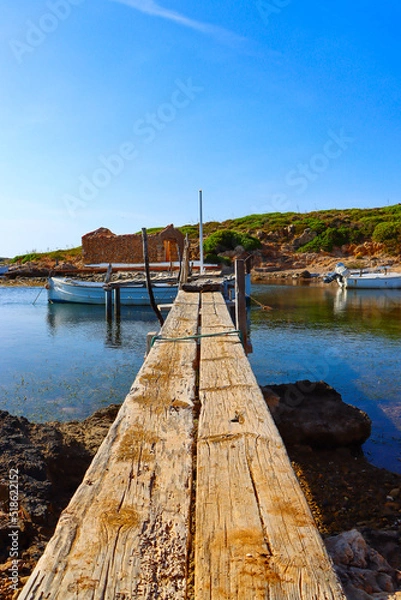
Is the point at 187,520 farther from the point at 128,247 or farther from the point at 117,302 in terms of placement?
the point at 128,247

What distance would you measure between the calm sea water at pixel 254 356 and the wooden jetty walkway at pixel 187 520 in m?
4.96

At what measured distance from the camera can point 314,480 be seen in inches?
225

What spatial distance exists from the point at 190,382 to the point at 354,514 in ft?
9.25

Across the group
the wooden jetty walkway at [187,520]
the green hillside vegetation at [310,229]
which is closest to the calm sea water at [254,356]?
the wooden jetty walkway at [187,520]

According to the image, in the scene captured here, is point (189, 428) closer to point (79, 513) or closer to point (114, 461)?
point (114, 461)

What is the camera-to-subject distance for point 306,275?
4347cm

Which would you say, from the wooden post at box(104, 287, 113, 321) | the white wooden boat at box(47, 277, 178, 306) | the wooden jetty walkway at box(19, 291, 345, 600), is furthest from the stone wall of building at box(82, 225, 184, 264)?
the wooden jetty walkway at box(19, 291, 345, 600)

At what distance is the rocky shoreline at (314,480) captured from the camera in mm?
3312

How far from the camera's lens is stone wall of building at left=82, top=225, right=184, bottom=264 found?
40250 mm

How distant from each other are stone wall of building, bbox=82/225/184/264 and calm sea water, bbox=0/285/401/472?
1636cm

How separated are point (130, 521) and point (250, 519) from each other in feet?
1.46

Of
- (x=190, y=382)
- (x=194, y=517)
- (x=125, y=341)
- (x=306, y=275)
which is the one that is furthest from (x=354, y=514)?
(x=306, y=275)

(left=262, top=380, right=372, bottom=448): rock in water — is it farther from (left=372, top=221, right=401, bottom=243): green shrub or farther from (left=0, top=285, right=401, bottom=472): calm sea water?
(left=372, top=221, right=401, bottom=243): green shrub

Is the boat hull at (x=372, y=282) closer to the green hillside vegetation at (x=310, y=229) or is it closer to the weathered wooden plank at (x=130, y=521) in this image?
the green hillside vegetation at (x=310, y=229)
